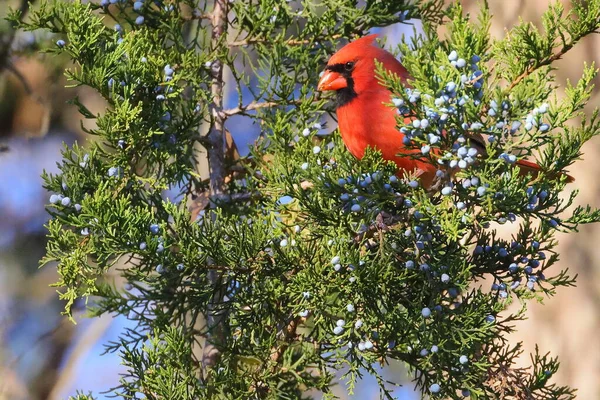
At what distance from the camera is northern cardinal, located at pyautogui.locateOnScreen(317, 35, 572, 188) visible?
6.26ft

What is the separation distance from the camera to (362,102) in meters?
2.00

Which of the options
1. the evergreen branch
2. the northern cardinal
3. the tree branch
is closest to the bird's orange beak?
the northern cardinal

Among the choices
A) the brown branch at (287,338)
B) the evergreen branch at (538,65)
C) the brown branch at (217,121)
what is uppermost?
the brown branch at (217,121)

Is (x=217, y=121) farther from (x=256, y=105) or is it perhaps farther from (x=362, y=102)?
(x=362, y=102)

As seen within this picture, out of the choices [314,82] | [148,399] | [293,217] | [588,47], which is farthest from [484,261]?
[588,47]

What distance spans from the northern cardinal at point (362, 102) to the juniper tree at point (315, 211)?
0.07 m

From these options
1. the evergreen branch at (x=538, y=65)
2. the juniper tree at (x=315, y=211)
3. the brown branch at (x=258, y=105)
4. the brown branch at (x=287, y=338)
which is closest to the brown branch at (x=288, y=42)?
the juniper tree at (x=315, y=211)

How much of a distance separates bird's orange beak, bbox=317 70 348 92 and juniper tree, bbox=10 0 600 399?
0.13 ft

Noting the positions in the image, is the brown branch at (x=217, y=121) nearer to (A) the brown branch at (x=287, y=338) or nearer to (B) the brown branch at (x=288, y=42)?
(B) the brown branch at (x=288, y=42)

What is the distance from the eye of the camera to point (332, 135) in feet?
6.44

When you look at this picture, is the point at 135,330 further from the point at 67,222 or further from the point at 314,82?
the point at 314,82

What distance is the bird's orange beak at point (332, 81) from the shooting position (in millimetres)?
1935

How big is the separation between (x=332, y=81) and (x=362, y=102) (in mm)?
109

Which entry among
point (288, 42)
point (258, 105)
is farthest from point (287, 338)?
point (288, 42)
